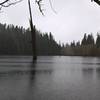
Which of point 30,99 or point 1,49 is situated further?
point 1,49

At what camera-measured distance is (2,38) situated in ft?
250

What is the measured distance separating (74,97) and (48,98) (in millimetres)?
484

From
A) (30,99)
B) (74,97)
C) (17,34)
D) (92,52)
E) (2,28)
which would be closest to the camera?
(30,99)

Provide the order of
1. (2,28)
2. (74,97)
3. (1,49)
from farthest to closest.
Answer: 1. (2,28)
2. (1,49)
3. (74,97)

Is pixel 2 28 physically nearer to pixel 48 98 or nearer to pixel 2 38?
pixel 2 38

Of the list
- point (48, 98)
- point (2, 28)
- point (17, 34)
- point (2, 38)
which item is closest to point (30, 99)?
point (48, 98)

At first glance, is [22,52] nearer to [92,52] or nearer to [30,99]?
[92,52]

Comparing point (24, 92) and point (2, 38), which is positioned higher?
point (2, 38)

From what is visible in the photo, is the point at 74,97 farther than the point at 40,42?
No

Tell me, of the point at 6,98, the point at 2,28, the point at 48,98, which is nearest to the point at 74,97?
the point at 48,98

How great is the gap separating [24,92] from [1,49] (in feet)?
212

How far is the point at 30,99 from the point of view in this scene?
4645mm

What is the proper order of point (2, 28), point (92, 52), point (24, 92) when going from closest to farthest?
1. point (24, 92)
2. point (92, 52)
3. point (2, 28)

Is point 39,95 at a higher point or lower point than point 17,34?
lower
